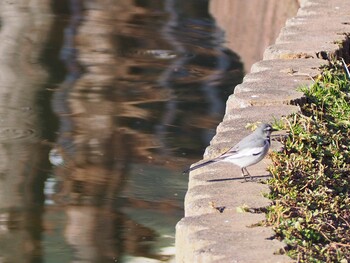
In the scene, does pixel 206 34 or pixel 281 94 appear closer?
pixel 281 94

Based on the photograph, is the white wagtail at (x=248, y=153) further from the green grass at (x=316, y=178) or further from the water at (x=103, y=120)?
the water at (x=103, y=120)

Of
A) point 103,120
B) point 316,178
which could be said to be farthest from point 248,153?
point 103,120

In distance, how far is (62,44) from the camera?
906 centimetres

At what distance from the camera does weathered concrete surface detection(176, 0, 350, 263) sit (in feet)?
12.0

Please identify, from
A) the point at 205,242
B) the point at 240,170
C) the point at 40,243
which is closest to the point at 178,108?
the point at 40,243

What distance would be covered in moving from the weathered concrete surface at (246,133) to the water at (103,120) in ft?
2.29

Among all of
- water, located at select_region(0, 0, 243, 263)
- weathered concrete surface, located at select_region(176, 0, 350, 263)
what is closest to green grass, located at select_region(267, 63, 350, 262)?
weathered concrete surface, located at select_region(176, 0, 350, 263)

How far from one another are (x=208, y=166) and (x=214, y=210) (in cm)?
60

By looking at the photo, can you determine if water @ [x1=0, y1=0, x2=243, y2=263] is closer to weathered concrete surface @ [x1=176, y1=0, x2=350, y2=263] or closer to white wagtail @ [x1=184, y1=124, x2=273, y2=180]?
weathered concrete surface @ [x1=176, y1=0, x2=350, y2=263]

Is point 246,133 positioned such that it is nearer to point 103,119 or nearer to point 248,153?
point 248,153

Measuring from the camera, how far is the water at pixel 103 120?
211 inches

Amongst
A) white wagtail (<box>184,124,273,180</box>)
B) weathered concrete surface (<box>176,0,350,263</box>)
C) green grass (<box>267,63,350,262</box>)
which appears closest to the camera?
weathered concrete surface (<box>176,0,350,263</box>)

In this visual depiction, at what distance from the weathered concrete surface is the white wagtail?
87 millimetres

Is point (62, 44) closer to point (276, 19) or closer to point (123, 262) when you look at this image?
point (276, 19)
